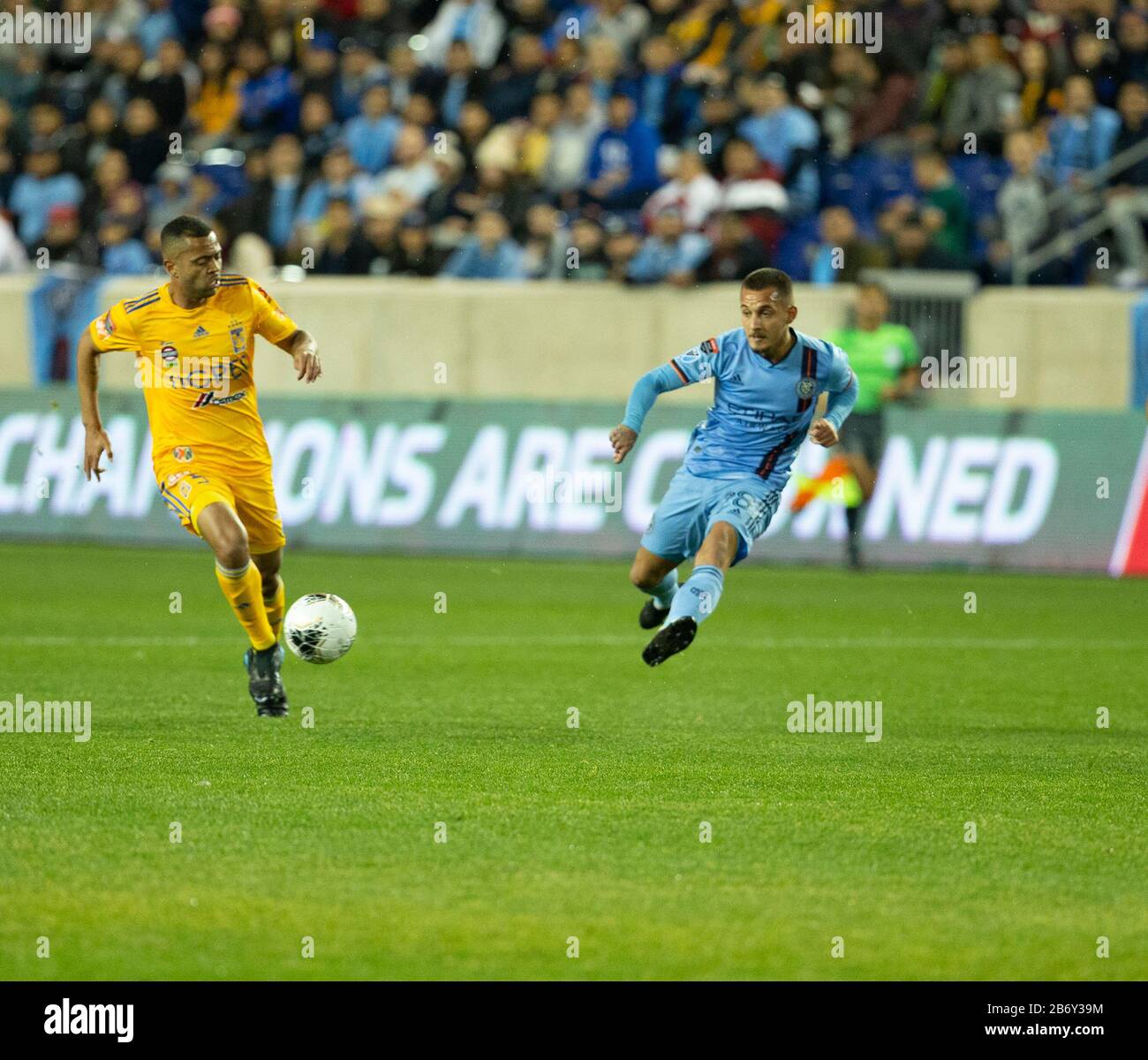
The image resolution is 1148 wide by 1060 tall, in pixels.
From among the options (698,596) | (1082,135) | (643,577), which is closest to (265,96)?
(1082,135)

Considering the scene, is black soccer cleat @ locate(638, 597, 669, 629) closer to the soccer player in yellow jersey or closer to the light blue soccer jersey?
the light blue soccer jersey

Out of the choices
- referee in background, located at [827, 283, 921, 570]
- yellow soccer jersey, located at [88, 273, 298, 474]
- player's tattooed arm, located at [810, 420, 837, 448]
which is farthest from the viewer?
referee in background, located at [827, 283, 921, 570]

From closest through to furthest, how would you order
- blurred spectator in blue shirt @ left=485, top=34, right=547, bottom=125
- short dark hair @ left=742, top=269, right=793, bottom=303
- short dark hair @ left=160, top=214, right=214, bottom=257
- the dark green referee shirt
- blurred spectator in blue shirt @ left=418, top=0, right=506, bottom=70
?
short dark hair @ left=160, top=214, right=214, bottom=257
short dark hair @ left=742, top=269, right=793, bottom=303
the dark green referee shirt
blurred spectator in blue shirt @ left=485, top=34, right=547, bottom=125
blurred spectator in blue shirt @ left=418, top=0, right=506, bottom=70

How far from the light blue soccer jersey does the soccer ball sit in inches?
64.3

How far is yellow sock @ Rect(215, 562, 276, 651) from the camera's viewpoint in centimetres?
952

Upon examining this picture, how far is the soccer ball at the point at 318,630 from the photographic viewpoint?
963 centimetres

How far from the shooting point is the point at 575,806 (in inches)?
299

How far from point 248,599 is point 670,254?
34.7 ft

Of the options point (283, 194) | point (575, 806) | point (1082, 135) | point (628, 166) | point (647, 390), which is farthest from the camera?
point (283, 194)

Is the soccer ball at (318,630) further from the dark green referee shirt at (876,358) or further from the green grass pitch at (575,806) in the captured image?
the dark green referee shirt at (876,358)

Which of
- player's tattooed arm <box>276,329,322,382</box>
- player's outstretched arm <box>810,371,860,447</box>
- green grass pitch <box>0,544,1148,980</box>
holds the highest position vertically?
player's tattooed arm <box>276,329,322,382</box>

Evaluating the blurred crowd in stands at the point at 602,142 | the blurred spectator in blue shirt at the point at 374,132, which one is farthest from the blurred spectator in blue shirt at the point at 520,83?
the blurred spectator in blue shirt at the point at 374,132

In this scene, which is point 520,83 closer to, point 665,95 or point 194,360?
point 665,95

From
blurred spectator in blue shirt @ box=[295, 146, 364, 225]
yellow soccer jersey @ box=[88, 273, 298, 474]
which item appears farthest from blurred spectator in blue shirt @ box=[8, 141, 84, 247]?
yellow soccer jersey @ box=[88, 273, 298, 474]
